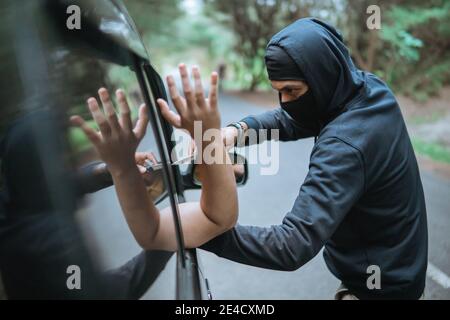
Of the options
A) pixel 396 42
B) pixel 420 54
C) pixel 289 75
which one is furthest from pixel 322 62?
pixel 420 54

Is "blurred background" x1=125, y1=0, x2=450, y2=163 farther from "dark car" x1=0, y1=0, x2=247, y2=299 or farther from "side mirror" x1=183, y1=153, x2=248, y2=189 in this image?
"dark car" x1=0, y1=0, x2=247, y2=299

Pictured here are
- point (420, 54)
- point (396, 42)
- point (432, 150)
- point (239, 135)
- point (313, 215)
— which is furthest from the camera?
point (420, 54)

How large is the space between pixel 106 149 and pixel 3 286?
0.42 meters

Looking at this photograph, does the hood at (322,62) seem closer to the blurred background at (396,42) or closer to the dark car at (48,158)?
the dark car at (48,158)

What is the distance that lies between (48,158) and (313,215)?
777mm

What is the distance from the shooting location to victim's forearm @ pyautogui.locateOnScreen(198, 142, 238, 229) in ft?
3.42

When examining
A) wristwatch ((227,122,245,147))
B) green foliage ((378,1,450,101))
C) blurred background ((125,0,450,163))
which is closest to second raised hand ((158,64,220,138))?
wristwatch ((227,122,245,147))

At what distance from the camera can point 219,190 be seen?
108 cm

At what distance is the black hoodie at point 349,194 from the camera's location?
48.1 inches

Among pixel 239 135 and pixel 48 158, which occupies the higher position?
pixel 48 158

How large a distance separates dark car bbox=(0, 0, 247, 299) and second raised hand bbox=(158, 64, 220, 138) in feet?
0.72

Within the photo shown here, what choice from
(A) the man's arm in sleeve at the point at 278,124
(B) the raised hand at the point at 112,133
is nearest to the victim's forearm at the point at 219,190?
(B) the raised hand at the point at 112,133

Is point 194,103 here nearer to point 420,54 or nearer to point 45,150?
point 45,150

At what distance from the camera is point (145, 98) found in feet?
4.45
